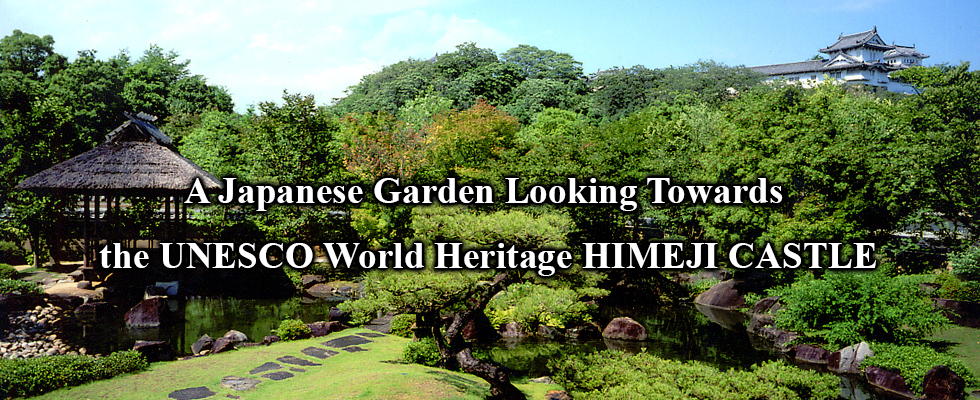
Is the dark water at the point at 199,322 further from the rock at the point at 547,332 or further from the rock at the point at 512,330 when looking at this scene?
the rock at the point at 547,332

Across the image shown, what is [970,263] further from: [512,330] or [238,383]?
[238,383]

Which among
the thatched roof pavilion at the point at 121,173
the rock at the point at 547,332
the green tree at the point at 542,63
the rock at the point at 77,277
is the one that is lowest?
the rock at the point at 547,332

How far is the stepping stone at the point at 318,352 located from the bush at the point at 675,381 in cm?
640

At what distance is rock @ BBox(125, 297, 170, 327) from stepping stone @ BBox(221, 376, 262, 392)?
1029 cm

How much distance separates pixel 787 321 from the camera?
21797 millimetres

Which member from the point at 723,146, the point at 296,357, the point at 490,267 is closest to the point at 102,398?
the point at 296,357

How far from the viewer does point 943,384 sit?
15.2m

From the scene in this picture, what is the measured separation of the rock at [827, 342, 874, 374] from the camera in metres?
18.3

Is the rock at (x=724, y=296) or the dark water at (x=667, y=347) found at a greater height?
the rock at (x=724, y=296)

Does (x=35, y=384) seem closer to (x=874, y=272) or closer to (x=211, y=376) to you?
(x=211, y=376)

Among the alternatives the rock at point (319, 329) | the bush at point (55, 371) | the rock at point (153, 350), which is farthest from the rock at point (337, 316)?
the bush at point (55, 371)

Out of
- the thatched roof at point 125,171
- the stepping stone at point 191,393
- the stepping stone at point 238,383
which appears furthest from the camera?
the thatched roof at point 125,171

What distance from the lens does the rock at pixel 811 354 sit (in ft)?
63.9

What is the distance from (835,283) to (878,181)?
755 centimetres
